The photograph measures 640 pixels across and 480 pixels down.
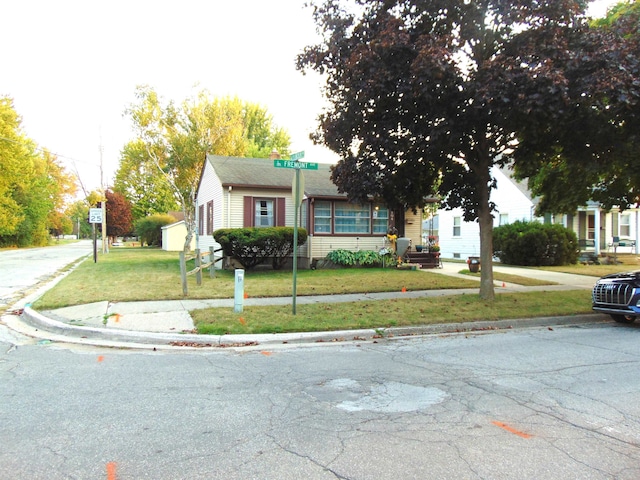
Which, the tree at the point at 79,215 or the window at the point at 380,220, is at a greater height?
the tree at the point at 79,215

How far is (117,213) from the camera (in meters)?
59.3

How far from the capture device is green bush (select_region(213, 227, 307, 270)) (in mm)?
16875

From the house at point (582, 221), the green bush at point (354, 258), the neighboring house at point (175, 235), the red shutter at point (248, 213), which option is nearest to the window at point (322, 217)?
the green bush at point (354, 258)

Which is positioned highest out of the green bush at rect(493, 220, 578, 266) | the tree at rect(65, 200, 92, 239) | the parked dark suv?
the tree at rect(65, 200, 92, 239)

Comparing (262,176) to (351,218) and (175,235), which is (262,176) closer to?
(351,218)

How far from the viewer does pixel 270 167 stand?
76.3ft

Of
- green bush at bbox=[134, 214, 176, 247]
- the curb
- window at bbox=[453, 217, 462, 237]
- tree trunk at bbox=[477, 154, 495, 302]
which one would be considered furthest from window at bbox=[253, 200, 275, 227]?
green bush at bbox=[134, 214, 176, 247]

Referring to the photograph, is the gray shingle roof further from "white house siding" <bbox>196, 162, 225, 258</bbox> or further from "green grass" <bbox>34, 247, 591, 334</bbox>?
"green grass" <bbox>34, 247, 591, 334</bbox>

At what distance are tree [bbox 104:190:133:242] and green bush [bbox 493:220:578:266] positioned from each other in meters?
→ 49.7

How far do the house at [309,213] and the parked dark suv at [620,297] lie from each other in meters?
10.9

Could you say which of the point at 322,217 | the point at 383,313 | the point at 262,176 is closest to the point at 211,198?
the point at 262,176

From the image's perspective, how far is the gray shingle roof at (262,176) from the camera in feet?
64.7

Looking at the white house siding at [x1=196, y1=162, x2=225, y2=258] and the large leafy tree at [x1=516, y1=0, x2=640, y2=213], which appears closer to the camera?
the large leafy tree at [x1=516, y1=0, x2=640, y2=213]

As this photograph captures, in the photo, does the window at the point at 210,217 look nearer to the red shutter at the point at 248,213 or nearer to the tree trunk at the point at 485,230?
the red shutter at the point at 248,213
